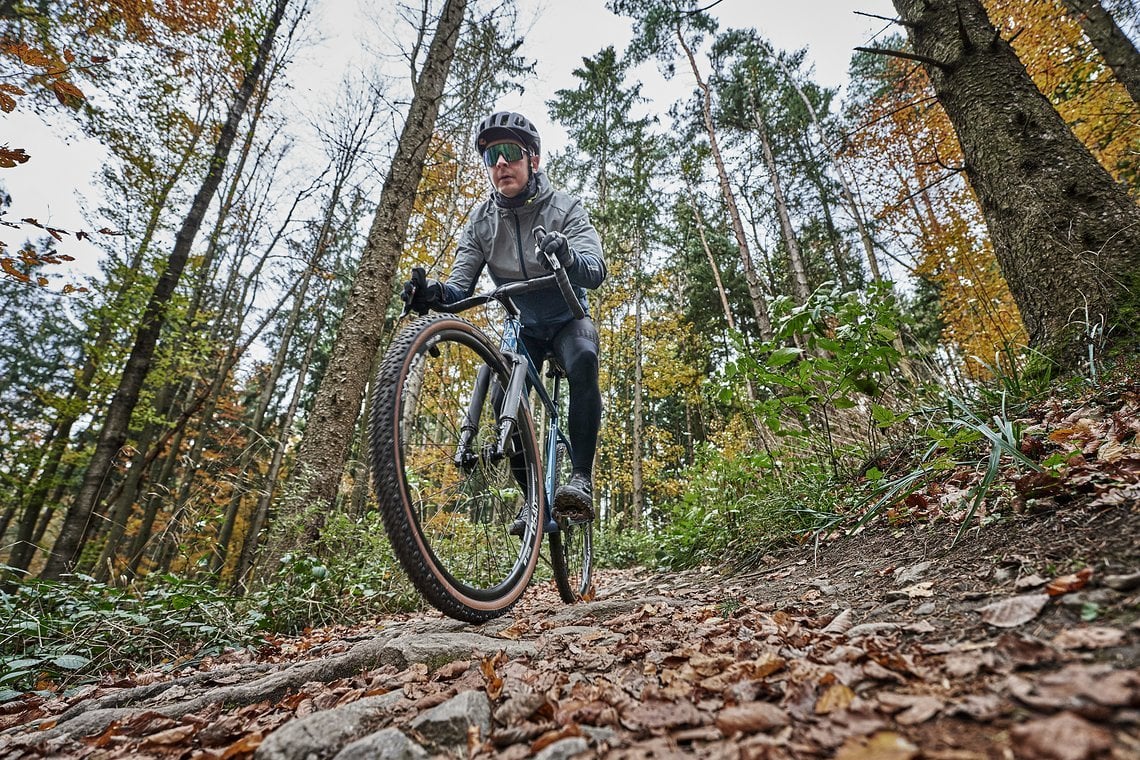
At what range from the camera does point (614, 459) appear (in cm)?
1859

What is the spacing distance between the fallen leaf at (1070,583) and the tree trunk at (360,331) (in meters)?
3.97

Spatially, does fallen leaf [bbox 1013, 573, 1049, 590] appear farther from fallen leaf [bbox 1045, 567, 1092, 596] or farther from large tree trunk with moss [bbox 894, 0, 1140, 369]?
large tree trunk with moss [bbox 894, 0, 1140, 369]

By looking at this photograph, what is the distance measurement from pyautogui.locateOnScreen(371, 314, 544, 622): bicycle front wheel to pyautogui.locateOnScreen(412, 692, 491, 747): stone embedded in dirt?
2.11 ft

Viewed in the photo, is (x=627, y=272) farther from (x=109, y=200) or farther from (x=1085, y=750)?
(x=1085, y=750)

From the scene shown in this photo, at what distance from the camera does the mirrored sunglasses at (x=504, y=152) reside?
9.16ft

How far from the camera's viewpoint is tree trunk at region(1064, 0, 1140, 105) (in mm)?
5945

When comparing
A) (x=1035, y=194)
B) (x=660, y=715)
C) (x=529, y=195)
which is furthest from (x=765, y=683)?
(x=1035, y=194)

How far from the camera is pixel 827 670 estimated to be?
934 millimetres

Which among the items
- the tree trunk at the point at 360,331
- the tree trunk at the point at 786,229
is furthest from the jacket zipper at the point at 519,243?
the tree trunk at the point at 786,229

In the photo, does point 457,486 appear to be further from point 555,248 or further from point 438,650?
point 555,248

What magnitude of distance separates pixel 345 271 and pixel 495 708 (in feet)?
57.5

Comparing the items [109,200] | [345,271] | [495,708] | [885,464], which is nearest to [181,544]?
[495,708]

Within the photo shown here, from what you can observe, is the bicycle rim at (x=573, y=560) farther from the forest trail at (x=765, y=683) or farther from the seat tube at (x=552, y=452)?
the forest trail at (x=765, y=683)

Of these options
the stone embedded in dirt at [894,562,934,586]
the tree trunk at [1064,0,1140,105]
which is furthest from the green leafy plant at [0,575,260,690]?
the tree trunk at [1064,0,1140,105]
